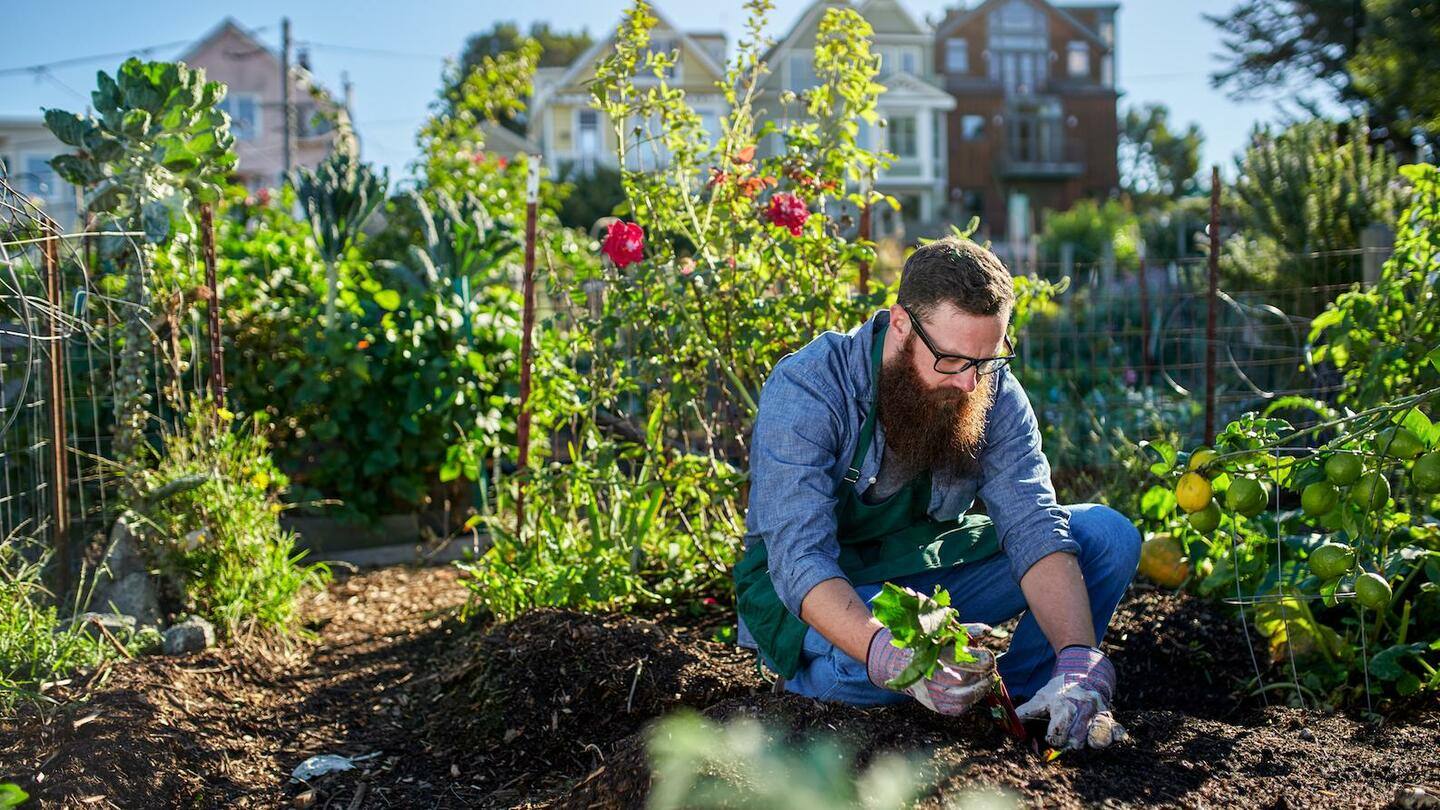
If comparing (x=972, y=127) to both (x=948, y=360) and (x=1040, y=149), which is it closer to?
(x=1040, y=149)

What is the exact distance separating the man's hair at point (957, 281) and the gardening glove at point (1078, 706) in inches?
27.3

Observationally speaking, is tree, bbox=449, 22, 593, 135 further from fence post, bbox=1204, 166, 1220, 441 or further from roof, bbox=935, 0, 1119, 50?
fence post, bbox=1204, 166, 1220, 441

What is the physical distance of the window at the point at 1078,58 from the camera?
119 feet

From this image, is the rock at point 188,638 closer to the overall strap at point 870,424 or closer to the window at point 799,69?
the overall strap at point 870,424

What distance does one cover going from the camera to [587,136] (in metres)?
31.2

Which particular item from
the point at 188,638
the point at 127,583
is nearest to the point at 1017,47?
the point at 127,583

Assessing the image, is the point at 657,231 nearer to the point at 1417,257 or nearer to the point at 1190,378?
the point at 1417,257

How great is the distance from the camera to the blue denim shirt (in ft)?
7.39

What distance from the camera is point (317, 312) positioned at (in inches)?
204

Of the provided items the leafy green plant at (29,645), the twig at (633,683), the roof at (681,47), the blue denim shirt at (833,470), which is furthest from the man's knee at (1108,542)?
the roof at (681,47)

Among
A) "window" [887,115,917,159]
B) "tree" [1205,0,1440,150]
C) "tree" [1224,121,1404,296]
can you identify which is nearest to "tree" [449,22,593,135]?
"window" [887,115,917,159]

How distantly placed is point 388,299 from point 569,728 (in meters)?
2.94

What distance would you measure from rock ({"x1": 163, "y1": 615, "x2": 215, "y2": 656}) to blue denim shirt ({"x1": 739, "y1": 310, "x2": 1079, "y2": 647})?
1.85 meters

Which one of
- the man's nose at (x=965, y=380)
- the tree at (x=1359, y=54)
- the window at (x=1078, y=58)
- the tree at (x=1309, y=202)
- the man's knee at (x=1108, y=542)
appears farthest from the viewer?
the window at (x=1078, y=58)
